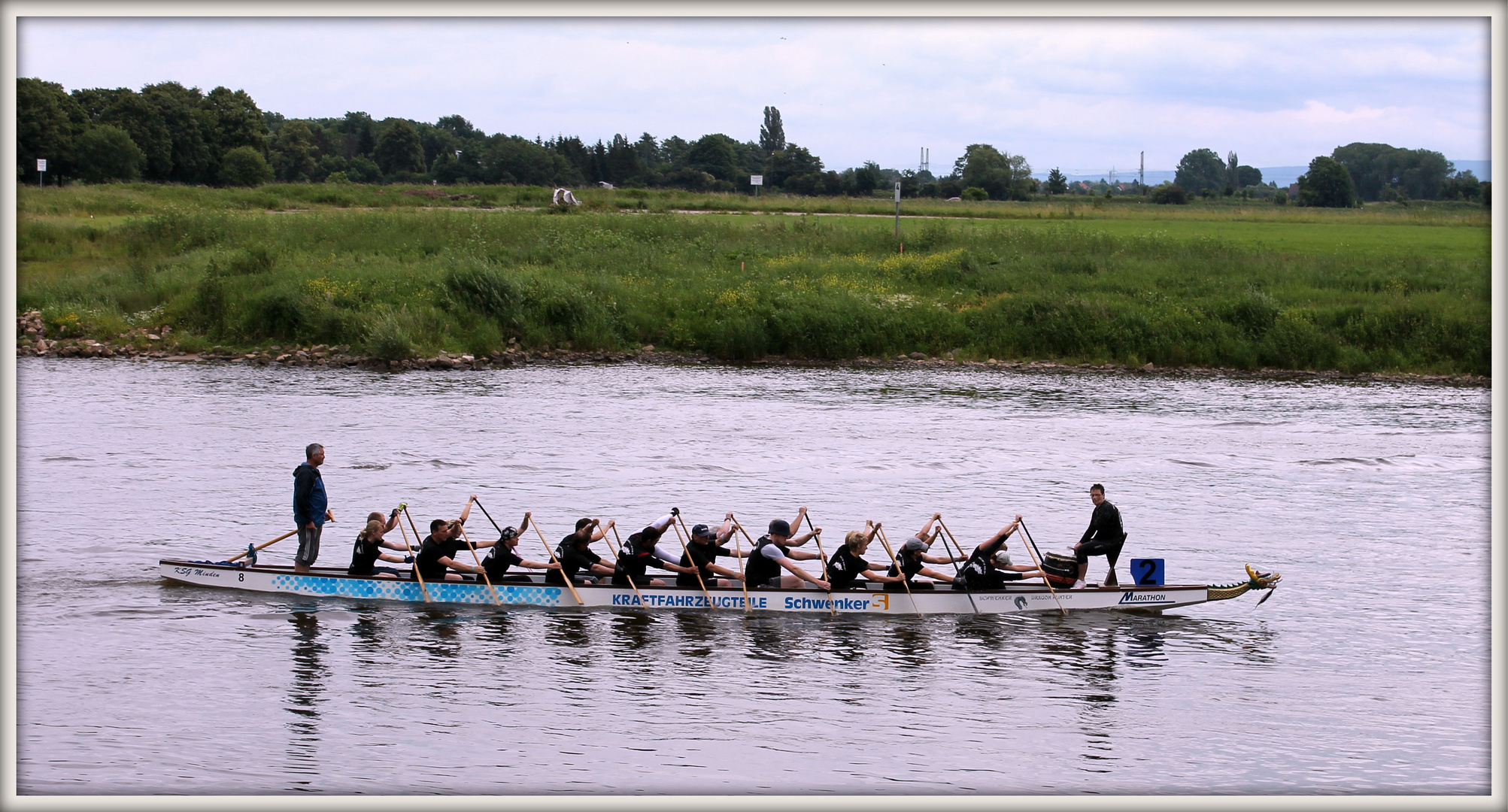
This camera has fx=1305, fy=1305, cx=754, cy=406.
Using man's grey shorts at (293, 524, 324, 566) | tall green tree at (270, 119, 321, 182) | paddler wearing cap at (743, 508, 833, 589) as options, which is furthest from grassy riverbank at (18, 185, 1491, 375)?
tall green tree at (270, 119, 321, 182)

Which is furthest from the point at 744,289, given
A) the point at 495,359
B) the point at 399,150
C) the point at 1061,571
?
the point at 399,150

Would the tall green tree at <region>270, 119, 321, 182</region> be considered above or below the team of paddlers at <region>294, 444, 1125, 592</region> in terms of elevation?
above

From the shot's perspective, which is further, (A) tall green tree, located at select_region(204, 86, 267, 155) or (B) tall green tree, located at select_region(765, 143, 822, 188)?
(B) tall green tree, located at select_region(765, 143, 822, 188)

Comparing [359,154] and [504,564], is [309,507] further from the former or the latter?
[359,154]

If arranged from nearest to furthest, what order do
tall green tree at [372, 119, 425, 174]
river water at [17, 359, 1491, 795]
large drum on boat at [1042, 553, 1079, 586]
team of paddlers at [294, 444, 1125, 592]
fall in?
river water at [17, 359, 1491, 795] < team of paddlers at [294, 444, 1125, 592] < large drum on boat at [1042, 553, 1079, 586] < tall green tree at [372, 119, 425, 174]

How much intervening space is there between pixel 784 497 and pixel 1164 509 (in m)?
8.02

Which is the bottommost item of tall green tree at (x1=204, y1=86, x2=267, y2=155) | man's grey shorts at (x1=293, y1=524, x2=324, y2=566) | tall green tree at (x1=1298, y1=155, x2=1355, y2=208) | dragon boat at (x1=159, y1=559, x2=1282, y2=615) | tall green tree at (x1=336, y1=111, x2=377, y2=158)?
dragon boat at (x1=159, y1=559, x2=1282, y2=615)

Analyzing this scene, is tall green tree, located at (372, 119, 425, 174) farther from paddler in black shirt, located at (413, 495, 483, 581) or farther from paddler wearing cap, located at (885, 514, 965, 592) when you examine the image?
paddler wearing cap, located at (885, 514, 965, 592)

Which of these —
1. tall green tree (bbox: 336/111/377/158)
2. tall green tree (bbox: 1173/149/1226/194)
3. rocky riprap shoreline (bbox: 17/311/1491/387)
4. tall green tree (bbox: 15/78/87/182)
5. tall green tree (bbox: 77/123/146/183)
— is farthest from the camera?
tall green tree (bbox: 1173/149/1226/194)

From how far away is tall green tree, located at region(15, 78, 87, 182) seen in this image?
72.2 metres

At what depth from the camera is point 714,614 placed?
19453 mm

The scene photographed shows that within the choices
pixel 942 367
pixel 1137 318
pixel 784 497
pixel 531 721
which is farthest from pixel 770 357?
pixel 531 721

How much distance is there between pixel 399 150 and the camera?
121 m

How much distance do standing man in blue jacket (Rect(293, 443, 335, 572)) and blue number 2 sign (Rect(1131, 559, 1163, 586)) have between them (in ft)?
38.8
